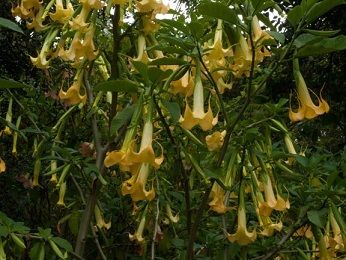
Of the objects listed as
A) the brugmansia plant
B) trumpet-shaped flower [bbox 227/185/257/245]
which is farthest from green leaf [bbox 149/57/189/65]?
trumpet-shaped flower [bbox 227/185/257/245]

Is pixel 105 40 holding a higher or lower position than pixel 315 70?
lower

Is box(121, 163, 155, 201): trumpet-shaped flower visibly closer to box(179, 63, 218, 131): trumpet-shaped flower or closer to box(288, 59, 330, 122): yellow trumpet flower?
box(179, 63, 218, 131): trumpet-shaped flower

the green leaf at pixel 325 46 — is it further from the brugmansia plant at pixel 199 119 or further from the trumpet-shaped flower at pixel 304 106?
the trumpet-shaped flower at pixel 304 106

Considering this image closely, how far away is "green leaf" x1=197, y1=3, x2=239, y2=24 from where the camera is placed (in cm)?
120

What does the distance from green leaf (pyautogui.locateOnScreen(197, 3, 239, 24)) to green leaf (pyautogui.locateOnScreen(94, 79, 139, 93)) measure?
224 millimetres

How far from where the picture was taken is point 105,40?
76.5 inches

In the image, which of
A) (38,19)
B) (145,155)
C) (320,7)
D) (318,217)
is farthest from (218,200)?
(38,19)

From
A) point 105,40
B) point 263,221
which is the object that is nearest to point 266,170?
point 263,221

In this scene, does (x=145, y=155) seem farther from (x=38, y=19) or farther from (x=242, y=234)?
(x=38, y=19)

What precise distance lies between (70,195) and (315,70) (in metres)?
2.91

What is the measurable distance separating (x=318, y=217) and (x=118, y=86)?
697 millimetres

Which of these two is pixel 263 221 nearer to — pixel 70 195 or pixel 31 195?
pixel 70 195

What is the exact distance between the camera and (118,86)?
4.15ft

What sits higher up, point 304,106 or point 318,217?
point 304,106
